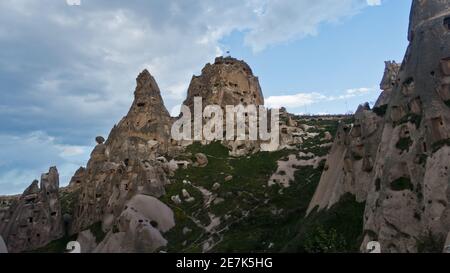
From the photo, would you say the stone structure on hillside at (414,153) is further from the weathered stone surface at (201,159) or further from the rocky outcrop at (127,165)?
the weathered stone surface at (201,159)

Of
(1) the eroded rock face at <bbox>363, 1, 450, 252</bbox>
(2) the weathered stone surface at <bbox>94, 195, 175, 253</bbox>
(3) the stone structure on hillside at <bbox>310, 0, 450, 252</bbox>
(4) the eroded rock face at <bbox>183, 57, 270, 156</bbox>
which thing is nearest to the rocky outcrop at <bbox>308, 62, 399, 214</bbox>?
(3) the stone structure on hillside at <bbox>310, 0, 450, 252</bbox>

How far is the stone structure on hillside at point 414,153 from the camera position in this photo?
87.5 feet

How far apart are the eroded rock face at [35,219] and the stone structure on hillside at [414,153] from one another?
44.8 meters

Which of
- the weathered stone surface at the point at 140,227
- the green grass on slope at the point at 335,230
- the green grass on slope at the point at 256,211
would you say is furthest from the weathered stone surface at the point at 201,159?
the green grass on slope at the point at 335,230

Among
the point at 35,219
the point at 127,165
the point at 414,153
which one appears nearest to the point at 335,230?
the point at 414,153

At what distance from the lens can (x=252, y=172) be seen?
68.1m

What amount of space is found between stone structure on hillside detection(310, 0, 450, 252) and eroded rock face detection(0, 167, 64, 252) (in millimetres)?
44776

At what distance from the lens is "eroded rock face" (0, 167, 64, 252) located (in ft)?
212

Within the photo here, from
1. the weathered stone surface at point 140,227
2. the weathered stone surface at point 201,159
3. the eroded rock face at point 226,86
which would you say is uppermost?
the eroded rock face at point 226,86

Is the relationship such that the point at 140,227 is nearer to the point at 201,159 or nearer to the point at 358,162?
the point at 201,159

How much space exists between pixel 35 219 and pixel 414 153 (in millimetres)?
54438

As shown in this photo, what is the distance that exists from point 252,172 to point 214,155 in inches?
509
